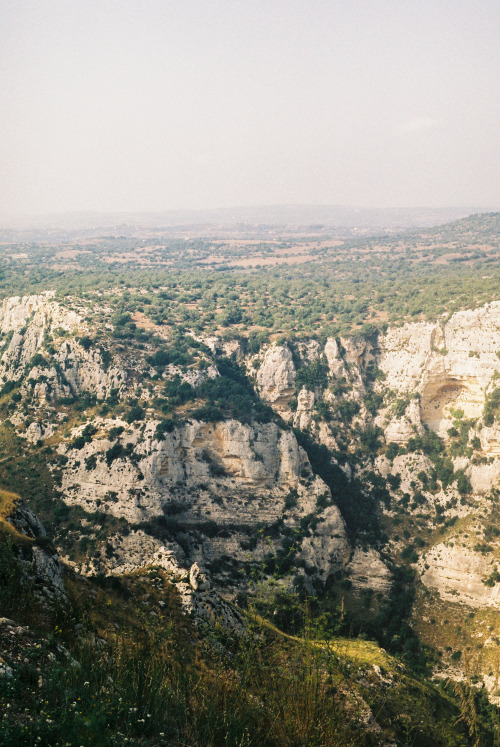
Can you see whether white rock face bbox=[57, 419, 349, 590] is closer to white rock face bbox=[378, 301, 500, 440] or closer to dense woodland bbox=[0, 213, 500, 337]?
white rock face bbox=[378, 301, 500, 440]

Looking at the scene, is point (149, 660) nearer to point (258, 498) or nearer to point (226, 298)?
point (258, 498)

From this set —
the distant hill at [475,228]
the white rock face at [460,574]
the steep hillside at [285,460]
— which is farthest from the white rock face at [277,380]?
the distant hill at [475,228]

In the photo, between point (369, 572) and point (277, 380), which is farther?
point (277, 380)

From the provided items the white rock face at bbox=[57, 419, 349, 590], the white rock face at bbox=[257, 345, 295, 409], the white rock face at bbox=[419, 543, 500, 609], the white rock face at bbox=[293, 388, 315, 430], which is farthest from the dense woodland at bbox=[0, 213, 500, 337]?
the white rock face at bbox=[419, 543, 500, 609]

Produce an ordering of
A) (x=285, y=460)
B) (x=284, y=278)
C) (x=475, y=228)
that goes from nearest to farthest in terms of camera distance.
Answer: (x=285, y=460), (x=284, y=278), (x=475, y=228)

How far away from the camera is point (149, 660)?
34.7ft

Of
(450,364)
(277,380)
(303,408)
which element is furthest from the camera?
(277,380)

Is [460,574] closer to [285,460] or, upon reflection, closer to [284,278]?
[285,460]

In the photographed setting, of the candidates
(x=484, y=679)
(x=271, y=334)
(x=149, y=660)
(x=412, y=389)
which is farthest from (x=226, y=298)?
(x=149, y=660)

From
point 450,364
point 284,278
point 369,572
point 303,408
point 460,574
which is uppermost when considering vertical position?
point 284,278

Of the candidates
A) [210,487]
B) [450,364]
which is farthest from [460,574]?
[210,487]

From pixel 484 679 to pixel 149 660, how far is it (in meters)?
33.0

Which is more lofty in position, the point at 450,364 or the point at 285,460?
the point at 450,364

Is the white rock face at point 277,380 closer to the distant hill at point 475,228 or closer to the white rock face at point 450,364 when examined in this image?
the white rock face at point 450,364
